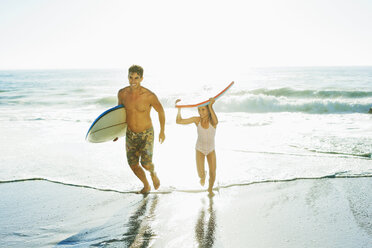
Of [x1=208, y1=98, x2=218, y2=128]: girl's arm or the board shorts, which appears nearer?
[x1=208, y1=98, x2=218, y2=128]: girl's arm

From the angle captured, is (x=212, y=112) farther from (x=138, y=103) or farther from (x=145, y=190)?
(x=145, y=190)

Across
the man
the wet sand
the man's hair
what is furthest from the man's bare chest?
the wet sand

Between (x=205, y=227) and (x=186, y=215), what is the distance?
36 centimetres

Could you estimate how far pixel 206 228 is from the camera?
3121 millimetres

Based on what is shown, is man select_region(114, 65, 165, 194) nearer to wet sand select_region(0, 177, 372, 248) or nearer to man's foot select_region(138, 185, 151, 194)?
man's foot select_region(138, 185, 151, 194)

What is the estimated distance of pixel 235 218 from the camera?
11.0 feet

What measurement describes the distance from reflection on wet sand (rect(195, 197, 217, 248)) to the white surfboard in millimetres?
1562

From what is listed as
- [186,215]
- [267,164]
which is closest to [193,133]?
[267,164]

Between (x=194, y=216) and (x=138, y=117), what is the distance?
139 cm

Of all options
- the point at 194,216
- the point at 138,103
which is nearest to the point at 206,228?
the point at 194,216

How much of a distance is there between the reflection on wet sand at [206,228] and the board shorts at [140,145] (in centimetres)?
101

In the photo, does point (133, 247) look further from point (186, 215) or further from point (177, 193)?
point (177, 193)

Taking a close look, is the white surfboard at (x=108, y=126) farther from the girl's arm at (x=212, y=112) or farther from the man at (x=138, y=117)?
the girl's arm at (x=212, y=112)

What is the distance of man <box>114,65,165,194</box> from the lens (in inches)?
153
